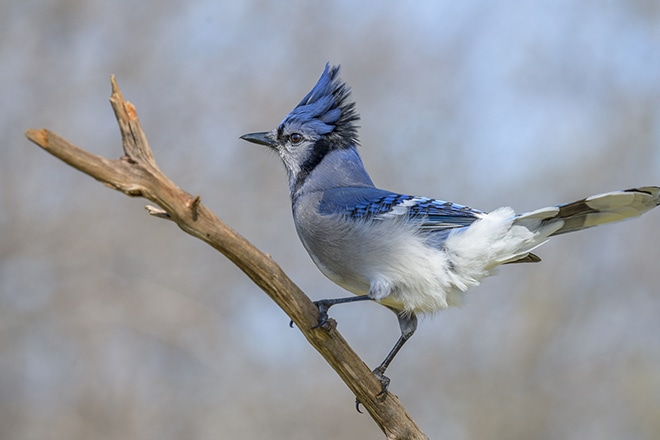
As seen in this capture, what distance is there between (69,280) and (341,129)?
4.26 m

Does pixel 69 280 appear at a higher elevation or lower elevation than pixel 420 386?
lower

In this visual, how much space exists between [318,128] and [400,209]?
671 mm

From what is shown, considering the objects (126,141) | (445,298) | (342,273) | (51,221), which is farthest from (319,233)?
(51,221)

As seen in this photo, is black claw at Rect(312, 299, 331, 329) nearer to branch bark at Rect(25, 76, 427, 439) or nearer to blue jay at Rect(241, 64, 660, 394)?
branch bark at Rect(25, 76, 427, 439)

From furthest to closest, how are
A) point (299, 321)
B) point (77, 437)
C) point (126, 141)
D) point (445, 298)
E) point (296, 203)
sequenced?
point (77, 437) < point (296, 203) < point (445, 298) < point (299, 321) < point (126, 141)

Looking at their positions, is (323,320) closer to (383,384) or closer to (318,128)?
(383,384)

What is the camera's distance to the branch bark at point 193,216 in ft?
7.50

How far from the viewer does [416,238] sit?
3.29 m

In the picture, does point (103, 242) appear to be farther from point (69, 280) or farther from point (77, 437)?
point (77, 437)

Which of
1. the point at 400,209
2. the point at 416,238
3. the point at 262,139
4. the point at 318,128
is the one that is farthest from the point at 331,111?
the point at 416,238

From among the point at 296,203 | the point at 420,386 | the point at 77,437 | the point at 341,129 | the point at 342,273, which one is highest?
the point at 420,386

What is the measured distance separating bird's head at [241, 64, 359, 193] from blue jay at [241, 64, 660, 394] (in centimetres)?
24

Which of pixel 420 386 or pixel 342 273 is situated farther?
pixel 420 386

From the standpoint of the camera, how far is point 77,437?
23.3 ft
